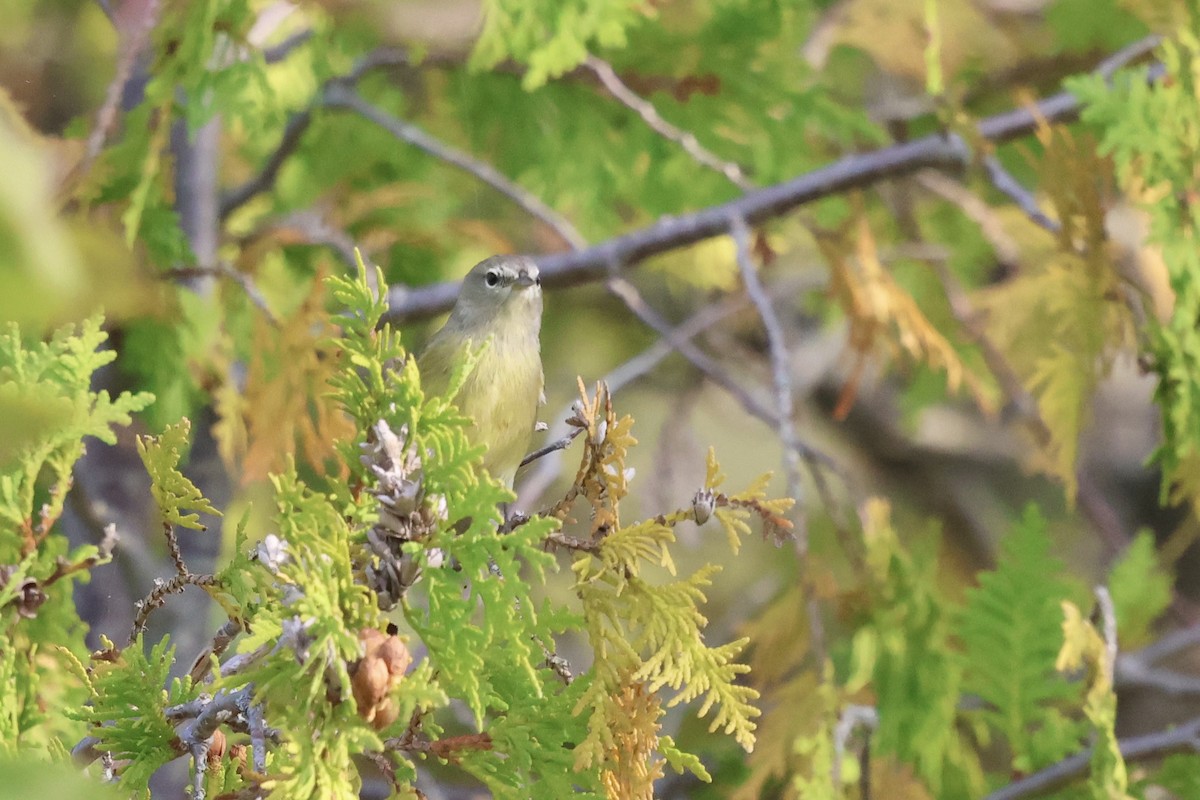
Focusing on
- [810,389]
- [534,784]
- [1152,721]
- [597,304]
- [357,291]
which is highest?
[357,291]

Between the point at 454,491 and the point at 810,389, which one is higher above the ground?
the point at 454,491

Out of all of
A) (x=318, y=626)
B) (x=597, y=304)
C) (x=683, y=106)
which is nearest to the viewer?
(x=318, y=626)

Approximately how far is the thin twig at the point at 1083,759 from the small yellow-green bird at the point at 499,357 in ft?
2.08

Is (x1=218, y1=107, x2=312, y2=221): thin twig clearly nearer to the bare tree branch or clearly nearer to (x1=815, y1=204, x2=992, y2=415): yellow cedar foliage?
the bare tree branch

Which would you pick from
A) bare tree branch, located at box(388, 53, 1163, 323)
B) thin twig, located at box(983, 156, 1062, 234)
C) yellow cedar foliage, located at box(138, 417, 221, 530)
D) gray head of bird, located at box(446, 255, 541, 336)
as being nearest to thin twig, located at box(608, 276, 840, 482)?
bare tree branch, located at box(388, 53, 1163, 323)

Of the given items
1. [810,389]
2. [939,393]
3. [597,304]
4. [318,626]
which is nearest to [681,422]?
[939,393]

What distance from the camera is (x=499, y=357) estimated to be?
1231 mm

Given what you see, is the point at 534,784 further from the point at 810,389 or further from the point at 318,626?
the point at 810,389

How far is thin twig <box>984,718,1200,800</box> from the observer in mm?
1271

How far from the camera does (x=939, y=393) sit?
Answer: 2.34 metres

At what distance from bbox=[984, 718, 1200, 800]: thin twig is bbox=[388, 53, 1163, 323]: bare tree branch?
71cm

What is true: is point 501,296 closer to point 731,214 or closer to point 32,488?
point 731,214

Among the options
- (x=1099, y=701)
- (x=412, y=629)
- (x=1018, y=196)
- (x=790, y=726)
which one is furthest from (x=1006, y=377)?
(x=412, y=629)

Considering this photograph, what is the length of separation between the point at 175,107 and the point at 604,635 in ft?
3.05
